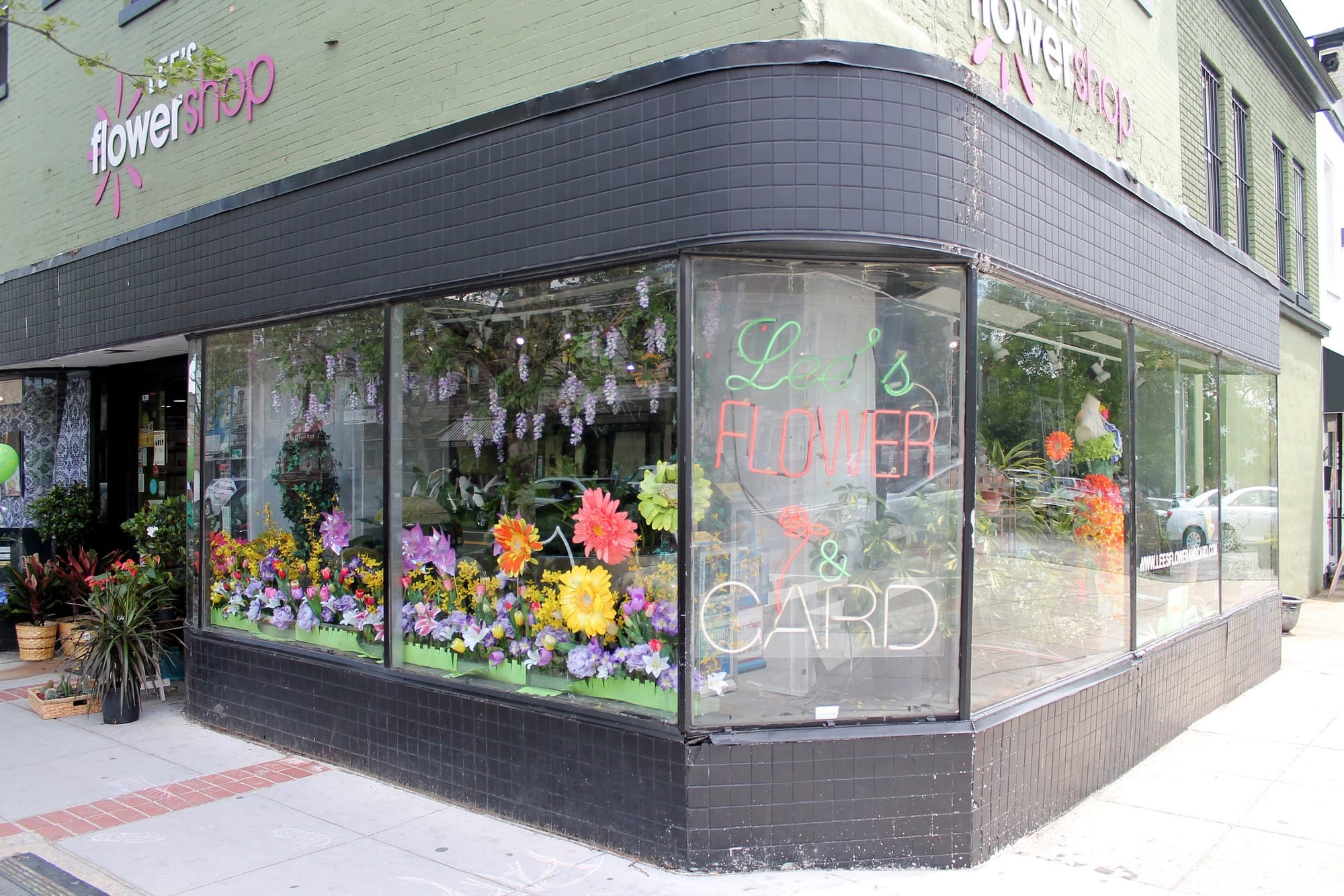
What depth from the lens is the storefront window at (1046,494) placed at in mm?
4812

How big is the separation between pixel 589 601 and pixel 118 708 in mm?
4132

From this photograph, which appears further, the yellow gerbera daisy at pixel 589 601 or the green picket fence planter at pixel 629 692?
the yellow gerbera daisy at pixel 589 601

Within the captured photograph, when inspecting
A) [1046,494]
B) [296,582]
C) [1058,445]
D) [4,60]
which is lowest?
[296,582]

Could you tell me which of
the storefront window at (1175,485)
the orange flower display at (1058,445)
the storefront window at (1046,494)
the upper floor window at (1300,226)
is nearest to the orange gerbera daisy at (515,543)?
the storefront window at (1046,494)

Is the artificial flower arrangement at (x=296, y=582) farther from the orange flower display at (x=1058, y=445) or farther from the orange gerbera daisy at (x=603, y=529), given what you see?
the orange flower display at (x=1058, y=445)

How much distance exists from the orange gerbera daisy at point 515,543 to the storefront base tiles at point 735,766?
68 cm

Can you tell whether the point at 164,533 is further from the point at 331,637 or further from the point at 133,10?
the point at 133,10

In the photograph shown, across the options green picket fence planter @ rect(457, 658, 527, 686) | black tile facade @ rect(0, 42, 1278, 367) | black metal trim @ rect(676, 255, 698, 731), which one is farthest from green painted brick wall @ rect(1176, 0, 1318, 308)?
green picket fence planter @ rect(457, 658, 527, 686)

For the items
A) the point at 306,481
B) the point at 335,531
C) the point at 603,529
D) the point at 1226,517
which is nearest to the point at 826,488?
the point at 603,529

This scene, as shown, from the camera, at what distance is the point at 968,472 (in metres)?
4.54

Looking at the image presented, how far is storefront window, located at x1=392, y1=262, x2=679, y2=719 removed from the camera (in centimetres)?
461

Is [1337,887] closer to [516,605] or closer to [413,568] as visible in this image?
[516,605]

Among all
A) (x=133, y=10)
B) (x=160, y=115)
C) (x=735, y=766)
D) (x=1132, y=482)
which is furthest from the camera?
(x=133, y=10)

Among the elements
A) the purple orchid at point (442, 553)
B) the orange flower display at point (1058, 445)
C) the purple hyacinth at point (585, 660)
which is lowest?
the purple hyacinth at point (585, 660)
